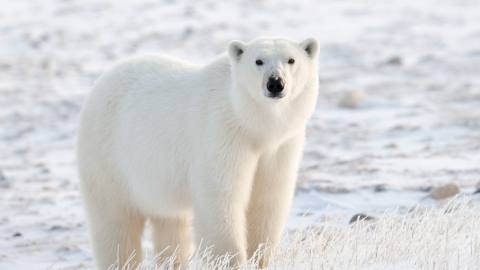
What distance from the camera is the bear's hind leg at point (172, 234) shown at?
4234 millimetres

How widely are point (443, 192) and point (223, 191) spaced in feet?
9.30

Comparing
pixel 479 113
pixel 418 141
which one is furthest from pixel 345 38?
pixel 418 141

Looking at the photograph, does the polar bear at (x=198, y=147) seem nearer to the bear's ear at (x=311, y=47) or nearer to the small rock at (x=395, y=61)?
the bear's ear at (x=311, y=47)

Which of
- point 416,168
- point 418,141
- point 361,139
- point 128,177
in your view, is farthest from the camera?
point 361,139

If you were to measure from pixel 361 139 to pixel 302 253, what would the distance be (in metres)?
5.92

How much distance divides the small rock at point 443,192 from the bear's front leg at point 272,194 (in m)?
2.26

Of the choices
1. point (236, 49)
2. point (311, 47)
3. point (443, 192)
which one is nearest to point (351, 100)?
point (443, 192)

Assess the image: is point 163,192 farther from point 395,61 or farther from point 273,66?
point 395,61

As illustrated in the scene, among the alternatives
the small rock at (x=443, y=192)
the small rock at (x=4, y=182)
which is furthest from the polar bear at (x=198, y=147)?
the small rock at (x=4, y=182)

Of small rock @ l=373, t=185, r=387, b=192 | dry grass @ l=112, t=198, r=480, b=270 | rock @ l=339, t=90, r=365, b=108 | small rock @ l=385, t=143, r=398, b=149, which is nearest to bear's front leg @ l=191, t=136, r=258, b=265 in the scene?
dry grass @ l=112, t=198, r=480, b=270

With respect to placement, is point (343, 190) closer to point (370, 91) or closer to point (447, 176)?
point (447, 176)

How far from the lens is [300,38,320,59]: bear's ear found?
3.38 metres

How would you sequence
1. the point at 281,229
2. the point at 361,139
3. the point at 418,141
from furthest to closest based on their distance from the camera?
the point at 361,139
the point at 418,141
the point at 281,229

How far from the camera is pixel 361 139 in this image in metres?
8.89
